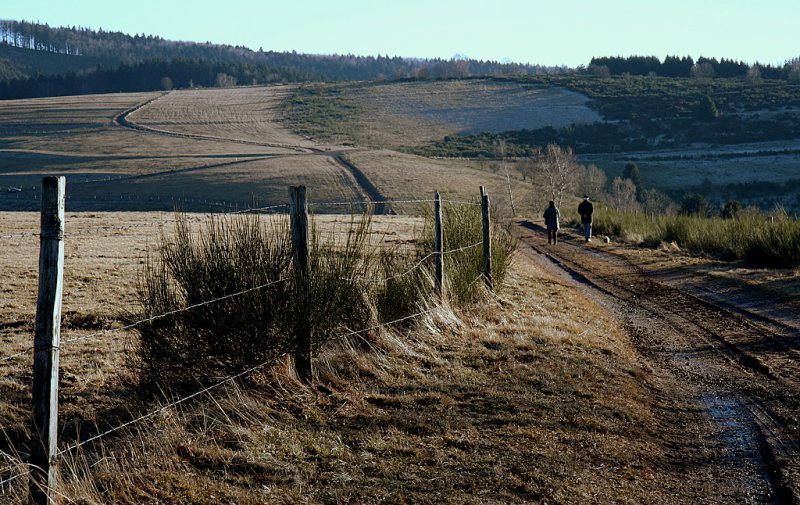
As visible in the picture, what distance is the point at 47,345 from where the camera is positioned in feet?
14.5

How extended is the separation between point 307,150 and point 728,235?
6487 centimetres

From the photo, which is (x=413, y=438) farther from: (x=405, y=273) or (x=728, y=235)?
(x=728, y=235)

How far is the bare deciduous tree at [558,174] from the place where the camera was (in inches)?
2142

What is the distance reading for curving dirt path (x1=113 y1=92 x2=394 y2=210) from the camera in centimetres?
5631

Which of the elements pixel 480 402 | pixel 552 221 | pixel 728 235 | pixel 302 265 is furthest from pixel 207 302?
pixel 552 221

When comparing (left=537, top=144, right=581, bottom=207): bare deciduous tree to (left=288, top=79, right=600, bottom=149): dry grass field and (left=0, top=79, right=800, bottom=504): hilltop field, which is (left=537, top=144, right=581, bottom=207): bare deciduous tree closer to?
(left=0, top=79, right=800, bottom=504): hilltop field

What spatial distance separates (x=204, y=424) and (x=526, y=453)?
2364 mm

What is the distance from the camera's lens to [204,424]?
19.1 feet

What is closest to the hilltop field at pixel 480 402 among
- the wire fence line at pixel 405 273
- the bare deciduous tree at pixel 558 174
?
the wire fence line at pixel 405 273

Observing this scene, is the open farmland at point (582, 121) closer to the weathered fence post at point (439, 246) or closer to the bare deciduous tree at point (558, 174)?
the bare deciduous tree at point (558, 174)

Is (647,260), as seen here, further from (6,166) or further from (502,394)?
(6,166)

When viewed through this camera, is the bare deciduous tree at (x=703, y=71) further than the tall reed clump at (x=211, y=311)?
Yes

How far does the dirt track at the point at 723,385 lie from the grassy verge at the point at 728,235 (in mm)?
2862

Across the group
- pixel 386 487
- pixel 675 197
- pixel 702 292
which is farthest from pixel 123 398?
pixel 675 197
